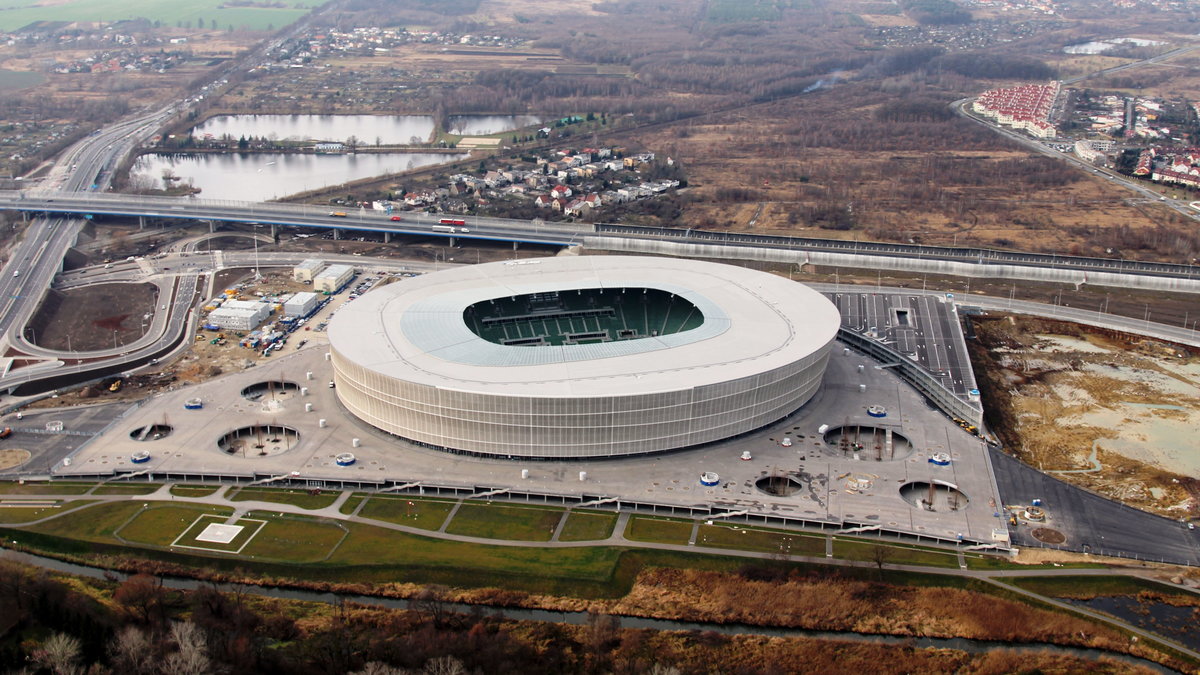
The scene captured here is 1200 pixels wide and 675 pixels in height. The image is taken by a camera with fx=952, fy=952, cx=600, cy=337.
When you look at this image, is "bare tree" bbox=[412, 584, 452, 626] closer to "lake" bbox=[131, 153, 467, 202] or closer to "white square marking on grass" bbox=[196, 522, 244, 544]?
"white square marking on grass" bbox=[196, 522, 244, 544]

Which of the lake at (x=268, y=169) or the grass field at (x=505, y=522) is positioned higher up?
the lake at (x=268, y=169)

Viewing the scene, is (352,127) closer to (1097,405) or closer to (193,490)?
(193,490)

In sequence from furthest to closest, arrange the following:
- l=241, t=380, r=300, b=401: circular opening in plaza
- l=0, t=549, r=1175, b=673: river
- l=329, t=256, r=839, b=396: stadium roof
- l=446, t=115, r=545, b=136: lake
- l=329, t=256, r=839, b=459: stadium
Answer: l=446, t=115, r=545, b=136: lake < l=241, t=380, r=300, b=401: circular opening in plaza < l=329, t=256, r=839, b=396: stadium roof < l=329, t=256, r=839, b=459: stadium < l=0, t=549, r=1175, b=673: river

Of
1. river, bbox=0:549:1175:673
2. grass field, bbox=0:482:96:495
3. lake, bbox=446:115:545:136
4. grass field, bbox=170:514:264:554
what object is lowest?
river, bbox=0:549:1175:673

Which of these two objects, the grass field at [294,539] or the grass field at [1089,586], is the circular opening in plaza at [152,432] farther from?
the grass field at [1089,586]

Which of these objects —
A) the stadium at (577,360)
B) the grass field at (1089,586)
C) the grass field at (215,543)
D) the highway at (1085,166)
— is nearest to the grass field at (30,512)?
the grass field at (215,543)

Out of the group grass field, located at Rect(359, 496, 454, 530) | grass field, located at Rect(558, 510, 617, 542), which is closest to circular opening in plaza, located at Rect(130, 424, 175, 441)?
grass field, located at Rect(359, 496, 454, 530)

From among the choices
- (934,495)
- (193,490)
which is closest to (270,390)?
(193,490)
